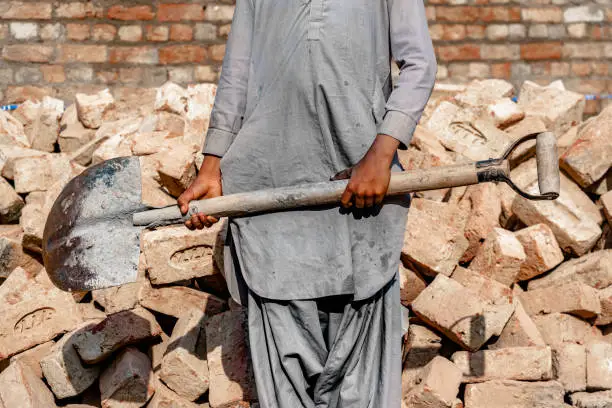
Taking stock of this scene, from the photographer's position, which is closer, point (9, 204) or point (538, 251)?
point (538, 251)

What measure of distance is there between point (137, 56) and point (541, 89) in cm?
392

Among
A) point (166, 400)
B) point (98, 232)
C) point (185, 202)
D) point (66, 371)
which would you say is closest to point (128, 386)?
point (166, 400)

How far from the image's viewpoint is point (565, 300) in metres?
3.80

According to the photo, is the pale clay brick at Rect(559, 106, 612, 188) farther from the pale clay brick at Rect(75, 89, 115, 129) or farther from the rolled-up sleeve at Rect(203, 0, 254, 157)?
the pale clay brick at Rect(75, 89, 115, 129)

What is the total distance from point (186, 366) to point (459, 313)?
125cm

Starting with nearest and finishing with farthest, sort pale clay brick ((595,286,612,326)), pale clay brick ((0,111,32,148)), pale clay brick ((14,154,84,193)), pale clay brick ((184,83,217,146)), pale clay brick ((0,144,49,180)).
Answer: pale clay brick ((595,286,612,326)) → pale clay brick ((184,83,217,146)) → pale clay brick ((14,154,84,193)) → pale clay brick ((0,144,49,180)) → pale clay brick ((0,111,32,148))

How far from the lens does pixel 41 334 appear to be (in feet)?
12.4

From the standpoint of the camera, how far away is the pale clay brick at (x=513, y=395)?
3262 millimetres

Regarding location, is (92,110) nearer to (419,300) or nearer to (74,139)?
(74,139)

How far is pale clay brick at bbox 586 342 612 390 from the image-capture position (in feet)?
11.4

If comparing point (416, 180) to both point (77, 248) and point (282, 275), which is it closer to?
point (282, 275)

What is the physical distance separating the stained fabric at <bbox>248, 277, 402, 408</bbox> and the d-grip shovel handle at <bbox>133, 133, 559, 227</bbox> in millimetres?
326

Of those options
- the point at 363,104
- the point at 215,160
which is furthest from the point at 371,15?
the point at 215,160

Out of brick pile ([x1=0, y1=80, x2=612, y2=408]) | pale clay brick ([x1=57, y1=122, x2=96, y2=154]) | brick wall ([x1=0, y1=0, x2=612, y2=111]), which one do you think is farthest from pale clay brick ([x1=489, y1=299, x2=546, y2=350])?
brick wall ([x1=0, y1=0, x2=612, y2=111])
